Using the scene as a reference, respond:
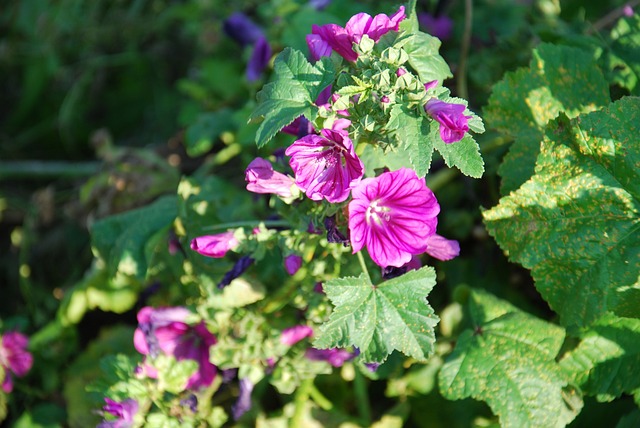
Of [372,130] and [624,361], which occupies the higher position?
[372,130]

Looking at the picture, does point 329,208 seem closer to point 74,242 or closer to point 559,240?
point 559,240

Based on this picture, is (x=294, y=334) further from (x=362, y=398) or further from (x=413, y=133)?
(x=413, y=133)

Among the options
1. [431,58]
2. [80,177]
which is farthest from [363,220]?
[80,177]

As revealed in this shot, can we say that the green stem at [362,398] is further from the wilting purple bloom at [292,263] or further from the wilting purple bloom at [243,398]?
the wilting purple bloom at [292,263]

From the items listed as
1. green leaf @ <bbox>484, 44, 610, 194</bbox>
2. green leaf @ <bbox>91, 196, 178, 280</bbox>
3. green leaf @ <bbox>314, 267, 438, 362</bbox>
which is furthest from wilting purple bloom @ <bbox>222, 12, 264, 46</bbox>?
green leaf @ <bbox>314, 267, 438, 362</bbox>

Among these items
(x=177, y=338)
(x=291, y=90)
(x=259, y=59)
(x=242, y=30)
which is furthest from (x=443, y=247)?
(x=242, y=30)
